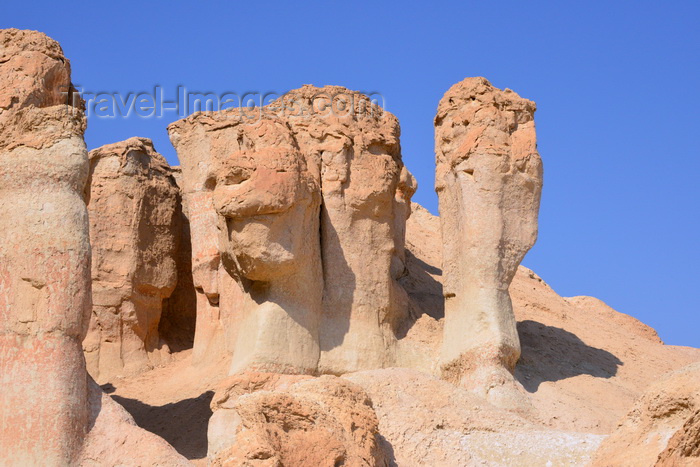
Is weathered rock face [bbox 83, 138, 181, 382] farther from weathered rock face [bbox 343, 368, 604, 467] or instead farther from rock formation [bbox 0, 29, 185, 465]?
weathered rock face [bbox 343, 368, 604, 467]

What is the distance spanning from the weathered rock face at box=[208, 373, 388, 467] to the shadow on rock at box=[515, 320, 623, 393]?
5.02 metres

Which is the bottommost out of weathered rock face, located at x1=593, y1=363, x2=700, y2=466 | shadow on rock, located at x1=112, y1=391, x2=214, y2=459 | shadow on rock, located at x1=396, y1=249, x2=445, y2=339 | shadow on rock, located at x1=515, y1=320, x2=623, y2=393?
weathered rock face, located at x1=593, y1=363, x2=700, y2=466

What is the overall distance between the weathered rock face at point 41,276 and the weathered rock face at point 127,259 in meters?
5.70

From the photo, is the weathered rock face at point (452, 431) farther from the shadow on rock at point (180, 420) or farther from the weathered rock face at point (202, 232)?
the weathered rock face at point (202, 232)

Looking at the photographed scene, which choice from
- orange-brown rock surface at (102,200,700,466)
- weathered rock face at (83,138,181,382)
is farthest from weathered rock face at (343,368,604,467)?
weathered rock face at (83,138,181,382)

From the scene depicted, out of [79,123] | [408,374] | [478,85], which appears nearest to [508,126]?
[478,85]

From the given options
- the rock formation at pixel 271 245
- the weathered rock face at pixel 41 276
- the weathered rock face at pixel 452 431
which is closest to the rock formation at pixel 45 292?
the weathered rock face at pixel 41 276

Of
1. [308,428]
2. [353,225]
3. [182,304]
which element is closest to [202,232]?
[182,304]

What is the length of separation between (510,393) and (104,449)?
4.85 metres

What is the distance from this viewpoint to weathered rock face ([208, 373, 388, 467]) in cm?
785

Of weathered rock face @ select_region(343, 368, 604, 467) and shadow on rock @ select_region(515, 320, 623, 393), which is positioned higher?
shadow on rock @ select_region(515, 320, 623, 393)

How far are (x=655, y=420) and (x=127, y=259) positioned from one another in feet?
32.4

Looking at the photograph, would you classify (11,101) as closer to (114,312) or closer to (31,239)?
(31,239)

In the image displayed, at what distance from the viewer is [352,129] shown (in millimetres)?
14609
